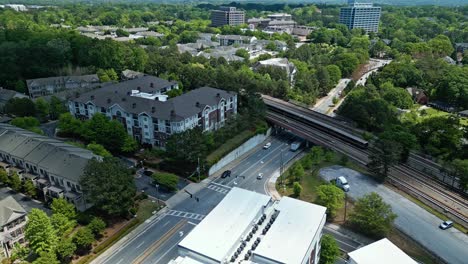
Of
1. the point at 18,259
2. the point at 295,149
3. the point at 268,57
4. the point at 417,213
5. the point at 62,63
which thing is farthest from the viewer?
the point at 268,57

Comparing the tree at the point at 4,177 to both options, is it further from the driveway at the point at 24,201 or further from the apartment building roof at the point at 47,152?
the apartment building roof at the point at 47,152

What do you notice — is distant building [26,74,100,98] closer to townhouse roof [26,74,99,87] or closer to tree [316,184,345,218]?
townhouse roof [26,74,99,87]

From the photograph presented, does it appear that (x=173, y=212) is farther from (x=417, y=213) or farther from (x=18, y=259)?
(x=417, y=213)

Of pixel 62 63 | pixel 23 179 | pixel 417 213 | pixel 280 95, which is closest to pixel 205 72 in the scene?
pixel 280 95

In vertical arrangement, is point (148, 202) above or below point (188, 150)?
below

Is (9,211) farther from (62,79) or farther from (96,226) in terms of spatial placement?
(62,79)

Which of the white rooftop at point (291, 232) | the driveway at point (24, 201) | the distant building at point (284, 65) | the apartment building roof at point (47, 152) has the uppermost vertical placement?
the distant building at point (284, 65)

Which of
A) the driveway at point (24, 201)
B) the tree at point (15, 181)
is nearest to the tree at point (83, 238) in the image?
the driveway at point (24, 201)
